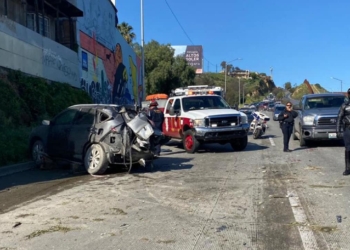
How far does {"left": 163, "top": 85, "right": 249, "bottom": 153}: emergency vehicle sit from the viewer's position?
48.0 ft

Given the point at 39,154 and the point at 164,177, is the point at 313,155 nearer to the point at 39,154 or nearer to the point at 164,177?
the point at 164,177

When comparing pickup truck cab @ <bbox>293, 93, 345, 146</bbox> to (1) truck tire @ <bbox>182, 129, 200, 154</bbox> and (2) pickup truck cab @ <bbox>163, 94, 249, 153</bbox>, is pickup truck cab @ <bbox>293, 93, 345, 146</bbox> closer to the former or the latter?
(2) pickup truck cab @ <bbox>163, 94, 249, 153</bbox>

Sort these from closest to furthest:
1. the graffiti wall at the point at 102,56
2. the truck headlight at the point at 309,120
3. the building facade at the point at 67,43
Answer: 1. the truck headlight at the point at 309,120
2. the building facade at the point at 67,43
3. the graffiti wall at the point at 102,56

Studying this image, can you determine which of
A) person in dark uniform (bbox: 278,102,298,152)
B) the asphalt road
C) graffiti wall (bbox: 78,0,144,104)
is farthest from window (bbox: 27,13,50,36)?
person in dark uniform (bbox: 278,102,298,152)

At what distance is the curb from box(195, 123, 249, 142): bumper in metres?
5.06

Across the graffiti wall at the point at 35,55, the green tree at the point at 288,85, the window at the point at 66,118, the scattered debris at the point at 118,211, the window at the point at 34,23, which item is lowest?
the scattered debris at the point at 118,211

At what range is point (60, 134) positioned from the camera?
11578 mm

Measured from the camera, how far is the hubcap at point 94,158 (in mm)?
10625

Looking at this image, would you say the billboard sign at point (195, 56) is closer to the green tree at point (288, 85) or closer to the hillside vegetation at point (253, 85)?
the hillside vegetation at point (253, 85)

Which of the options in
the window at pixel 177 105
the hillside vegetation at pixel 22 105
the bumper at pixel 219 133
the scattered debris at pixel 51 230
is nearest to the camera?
the scattered debris at pixel 51 230

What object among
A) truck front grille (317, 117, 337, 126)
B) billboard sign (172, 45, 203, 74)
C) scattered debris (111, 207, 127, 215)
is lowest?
scattered debris (111, 207, 127, 215)

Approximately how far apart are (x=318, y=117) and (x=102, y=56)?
18615 mm

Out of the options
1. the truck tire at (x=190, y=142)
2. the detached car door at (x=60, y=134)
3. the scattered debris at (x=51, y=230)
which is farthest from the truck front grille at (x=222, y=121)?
the scattered debris at (x=51, y=230)

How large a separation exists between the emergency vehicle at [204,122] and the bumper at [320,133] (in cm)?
205
